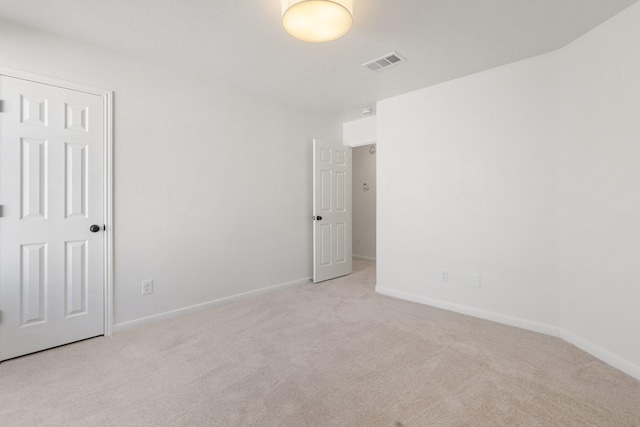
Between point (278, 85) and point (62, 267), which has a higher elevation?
point (278, 85)

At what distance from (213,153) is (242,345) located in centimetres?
203

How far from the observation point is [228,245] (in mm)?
3467

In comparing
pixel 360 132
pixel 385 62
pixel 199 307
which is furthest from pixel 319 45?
pixel 199 307

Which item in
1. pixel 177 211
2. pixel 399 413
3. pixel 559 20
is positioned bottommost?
pixel 399 413

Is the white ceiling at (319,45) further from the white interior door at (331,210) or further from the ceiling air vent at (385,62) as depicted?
the white interior door at (331,210)

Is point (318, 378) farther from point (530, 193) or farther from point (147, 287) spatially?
point (530, 193)

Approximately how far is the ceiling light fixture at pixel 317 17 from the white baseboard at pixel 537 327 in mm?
2859

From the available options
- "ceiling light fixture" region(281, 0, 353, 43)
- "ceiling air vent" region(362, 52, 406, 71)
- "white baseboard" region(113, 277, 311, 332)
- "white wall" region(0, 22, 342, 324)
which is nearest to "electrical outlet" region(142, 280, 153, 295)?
"white wall" region(0, 22, 342, 324)

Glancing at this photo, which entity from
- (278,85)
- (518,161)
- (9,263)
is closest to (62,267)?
(9,263)

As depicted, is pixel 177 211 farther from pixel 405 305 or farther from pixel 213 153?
pixel 405 305

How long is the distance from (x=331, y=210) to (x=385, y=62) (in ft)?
7.33

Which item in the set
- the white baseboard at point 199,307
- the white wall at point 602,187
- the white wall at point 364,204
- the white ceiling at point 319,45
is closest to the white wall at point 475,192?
the white wall at point 602,187

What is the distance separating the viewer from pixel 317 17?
1.82 metres

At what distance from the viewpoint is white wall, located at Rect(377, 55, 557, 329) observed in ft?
8.80
